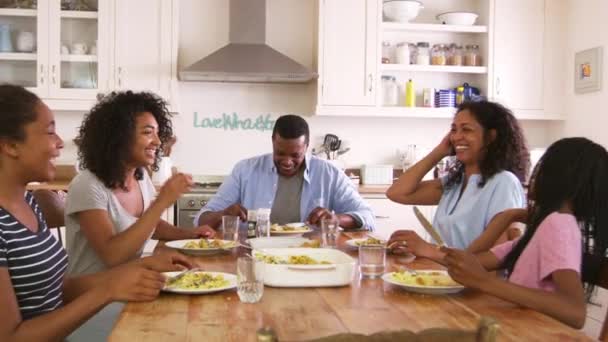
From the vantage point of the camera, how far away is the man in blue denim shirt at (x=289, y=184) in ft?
10.1

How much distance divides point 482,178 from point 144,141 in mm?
1203

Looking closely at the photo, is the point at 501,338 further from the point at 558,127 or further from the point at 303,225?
the point at 558,127

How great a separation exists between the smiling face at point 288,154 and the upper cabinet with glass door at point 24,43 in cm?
203

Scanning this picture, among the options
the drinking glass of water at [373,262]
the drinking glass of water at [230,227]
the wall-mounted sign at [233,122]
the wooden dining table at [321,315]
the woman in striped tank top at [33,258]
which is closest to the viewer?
the wooden dining table at [321,315]

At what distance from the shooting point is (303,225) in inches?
104

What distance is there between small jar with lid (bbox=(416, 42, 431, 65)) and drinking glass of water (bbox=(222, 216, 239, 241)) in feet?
9.07

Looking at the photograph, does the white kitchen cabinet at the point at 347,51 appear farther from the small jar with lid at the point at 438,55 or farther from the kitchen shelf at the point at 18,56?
the kitchen shelf at the point at 18,56

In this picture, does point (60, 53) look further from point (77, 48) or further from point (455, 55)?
point (455, 55)

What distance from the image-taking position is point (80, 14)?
14.3ft

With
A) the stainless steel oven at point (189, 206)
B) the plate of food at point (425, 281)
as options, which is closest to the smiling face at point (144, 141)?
the plate of food at point (425, 281)

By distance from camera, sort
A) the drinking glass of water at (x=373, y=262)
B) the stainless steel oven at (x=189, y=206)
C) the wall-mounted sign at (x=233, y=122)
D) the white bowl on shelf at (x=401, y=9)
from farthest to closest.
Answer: the wall-mounted sign at (x=233, y=122) → the white bowl on shelf at (x=401, y=9) → the stainless steel oven at (x=189, y=206) → the drinking glass of water at (x=373, y=262)

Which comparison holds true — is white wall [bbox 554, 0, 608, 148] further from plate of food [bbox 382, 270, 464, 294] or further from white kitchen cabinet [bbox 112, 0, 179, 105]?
plate of food [bbox 382, 270, 464, 294]

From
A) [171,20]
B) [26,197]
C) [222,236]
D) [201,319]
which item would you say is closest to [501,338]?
[201,319]

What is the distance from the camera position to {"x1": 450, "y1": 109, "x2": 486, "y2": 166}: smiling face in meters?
2.39
